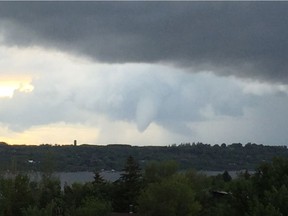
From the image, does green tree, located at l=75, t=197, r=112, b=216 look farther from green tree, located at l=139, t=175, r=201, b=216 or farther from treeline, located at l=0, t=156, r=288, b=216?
green tree, located at l=139, t=175, r=201, b=216

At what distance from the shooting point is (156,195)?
2611 inches

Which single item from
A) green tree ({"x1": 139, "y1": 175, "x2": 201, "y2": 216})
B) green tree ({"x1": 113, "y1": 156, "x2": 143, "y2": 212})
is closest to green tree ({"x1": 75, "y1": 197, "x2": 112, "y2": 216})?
green tree ({"x1": 139, "y1": 175, "x2": 201, "y2": 216})

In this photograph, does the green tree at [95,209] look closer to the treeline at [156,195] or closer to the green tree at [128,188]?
the treeline at [156,195]

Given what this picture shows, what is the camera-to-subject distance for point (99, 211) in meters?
63.3

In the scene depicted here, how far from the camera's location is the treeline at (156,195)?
5206 centimetres

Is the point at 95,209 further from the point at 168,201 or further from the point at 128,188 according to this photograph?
the point at 128,188

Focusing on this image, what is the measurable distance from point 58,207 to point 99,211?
12.9m

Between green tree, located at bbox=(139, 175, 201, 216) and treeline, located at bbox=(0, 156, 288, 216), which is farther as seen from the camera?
green tree, located at bbox=(139, 175, 201, 216)

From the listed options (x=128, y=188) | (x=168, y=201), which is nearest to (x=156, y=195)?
(x=168, y=201)

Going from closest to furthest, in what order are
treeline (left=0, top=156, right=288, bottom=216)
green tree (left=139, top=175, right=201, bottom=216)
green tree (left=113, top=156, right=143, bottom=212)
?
treeline (left=0, top=156, right=288, bottom=216) → green tree (left=139, top=175, right=201, bottom=216) → green tree (left=113, top=156, right=143, bottom=212)

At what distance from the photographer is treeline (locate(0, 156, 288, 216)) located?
52.1 meters

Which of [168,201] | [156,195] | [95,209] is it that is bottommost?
[95,209]

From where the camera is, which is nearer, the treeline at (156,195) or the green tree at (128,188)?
the treeline at (156,195)

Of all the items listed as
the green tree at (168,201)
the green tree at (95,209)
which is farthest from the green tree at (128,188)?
the green tree at (95,209)
